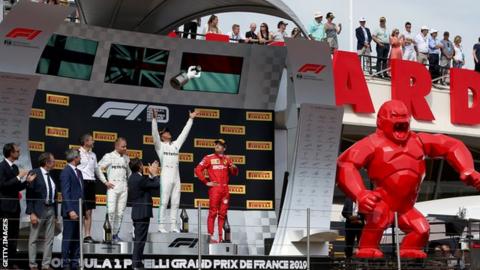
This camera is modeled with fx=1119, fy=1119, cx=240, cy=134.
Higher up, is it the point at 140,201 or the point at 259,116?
the point at 259,116

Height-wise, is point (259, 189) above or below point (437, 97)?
below

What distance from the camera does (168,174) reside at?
1491 centimetres

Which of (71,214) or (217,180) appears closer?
(71,214)

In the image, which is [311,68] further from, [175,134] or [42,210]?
[42,210]

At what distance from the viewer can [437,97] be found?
26.7m

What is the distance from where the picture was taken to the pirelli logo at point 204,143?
16.2 meters

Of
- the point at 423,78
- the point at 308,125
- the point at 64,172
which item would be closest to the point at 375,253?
the point at 308,125

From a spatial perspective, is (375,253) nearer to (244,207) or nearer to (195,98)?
(244,207)

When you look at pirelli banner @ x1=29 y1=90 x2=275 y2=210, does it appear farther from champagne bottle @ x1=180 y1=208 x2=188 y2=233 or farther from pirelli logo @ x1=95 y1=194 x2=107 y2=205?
champagne bottle @ x1=180 y1=208 x2=188 y2=233

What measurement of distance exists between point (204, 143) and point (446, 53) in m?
12.3

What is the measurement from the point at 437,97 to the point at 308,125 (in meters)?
12.4

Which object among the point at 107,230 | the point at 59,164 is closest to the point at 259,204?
the point at 107,230

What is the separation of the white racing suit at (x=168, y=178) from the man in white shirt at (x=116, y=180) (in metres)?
0.47

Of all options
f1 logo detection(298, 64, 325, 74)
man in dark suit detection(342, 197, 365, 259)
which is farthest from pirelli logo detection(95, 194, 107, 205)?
man in dark suit detection(342, 197, 365, 259)
